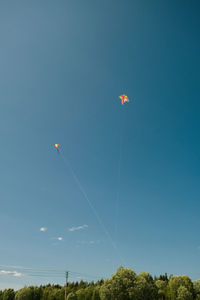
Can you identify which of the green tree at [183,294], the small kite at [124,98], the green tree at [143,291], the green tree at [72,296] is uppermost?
the small kite at [124,98]

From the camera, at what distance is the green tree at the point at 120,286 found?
50062mm

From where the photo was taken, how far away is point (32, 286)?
3642 inches

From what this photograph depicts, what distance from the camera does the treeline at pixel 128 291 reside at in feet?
165

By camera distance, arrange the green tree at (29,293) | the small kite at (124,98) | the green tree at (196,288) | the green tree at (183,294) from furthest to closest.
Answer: the green tree at (29,293), the green tree at (196,288), the green tree at (183,294), the small kite at (124,98)

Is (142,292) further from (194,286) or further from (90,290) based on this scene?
(90,290)

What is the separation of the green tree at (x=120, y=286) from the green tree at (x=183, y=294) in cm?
1843

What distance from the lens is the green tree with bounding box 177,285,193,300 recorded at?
198ft

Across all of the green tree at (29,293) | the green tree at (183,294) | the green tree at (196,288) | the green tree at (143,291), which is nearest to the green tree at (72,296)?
the green tree at (29,293)

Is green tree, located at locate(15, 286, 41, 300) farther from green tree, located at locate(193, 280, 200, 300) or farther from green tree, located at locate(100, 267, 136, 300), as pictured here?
green tree, located at locate(193, 280, 200, 300)

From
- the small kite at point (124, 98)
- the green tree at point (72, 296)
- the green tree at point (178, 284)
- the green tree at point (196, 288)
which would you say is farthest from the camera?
the green tree at point (72, 296)

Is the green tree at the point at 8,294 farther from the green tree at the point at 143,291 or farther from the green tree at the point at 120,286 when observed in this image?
the green tree at the point at 143,291

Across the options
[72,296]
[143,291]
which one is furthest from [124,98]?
[72,296]

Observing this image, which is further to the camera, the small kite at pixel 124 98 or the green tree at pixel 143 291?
the green tree at pixel 143 291

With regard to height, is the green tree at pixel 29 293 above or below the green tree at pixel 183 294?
below
